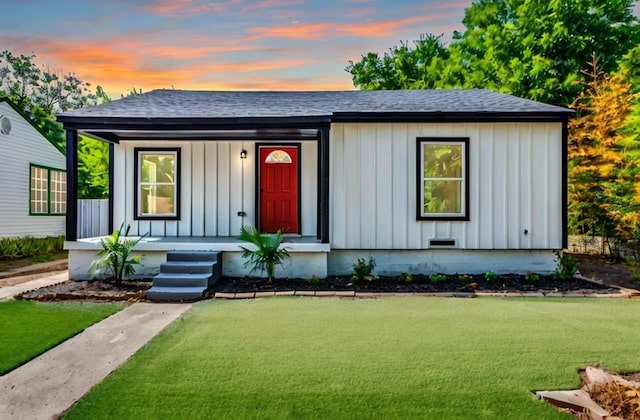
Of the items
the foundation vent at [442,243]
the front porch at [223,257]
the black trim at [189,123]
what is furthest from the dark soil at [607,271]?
the black trim at [189,123]

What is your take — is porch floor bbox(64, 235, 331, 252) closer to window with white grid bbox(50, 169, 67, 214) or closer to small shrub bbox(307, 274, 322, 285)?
small shrub bbox(307, 274, 322, 285)

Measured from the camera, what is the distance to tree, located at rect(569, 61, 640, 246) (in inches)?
360

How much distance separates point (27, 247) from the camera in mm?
11484

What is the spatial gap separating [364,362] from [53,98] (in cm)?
3068

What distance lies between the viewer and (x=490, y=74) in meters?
16.4

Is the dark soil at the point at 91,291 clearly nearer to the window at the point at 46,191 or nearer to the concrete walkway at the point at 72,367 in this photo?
the concrete walkway at the point at 72,367

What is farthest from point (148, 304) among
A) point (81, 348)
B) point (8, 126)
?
point (8, 126)

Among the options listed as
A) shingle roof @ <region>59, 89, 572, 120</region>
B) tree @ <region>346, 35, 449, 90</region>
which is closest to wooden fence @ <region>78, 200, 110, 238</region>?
shingle roof @ <region>59, 89, 572, 120</region>

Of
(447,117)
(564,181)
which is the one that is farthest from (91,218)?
(564,181)

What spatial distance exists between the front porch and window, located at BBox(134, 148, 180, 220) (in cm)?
157

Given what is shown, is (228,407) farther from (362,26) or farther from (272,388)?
(362,26)

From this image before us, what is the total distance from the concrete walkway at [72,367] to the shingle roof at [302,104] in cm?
390

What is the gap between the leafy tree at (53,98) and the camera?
16562 millimetres

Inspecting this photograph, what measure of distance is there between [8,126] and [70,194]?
648 cm
